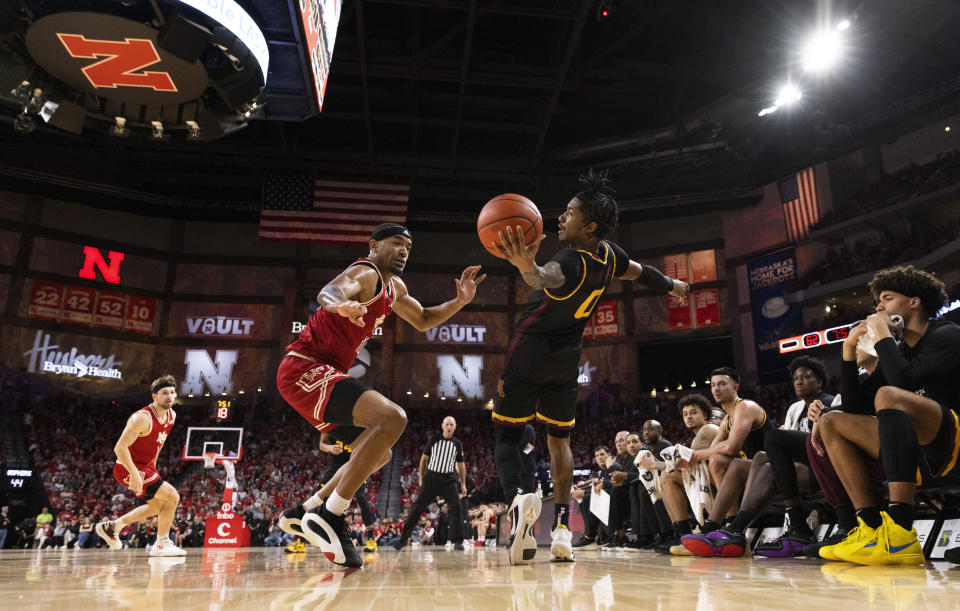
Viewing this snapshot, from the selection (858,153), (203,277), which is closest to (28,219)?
(203,277)

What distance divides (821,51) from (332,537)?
16.1 meters

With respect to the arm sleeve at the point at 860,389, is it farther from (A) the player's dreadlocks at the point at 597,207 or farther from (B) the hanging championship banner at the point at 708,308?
(B) the hanging championship banner at the point at 708,308

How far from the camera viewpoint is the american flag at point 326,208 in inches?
655

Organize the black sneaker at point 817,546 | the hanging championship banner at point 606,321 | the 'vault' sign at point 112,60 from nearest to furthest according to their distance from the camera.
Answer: the black sneaker at point 817,546
the 'vault' sign at point 112,60
the hanging championship banner at point 606,321

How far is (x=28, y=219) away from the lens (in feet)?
65.6

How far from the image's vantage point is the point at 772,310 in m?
19.4

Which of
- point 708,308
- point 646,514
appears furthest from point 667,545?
point 708,308

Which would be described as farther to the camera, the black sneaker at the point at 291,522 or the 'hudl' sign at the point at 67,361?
the 'hudl' sign at the point at 67,361

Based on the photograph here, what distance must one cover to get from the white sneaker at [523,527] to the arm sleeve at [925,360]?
1760 mm

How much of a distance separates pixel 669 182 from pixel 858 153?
540 centimetres

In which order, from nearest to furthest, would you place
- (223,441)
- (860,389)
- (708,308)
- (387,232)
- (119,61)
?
(860,389), (387,232), (119,61), (223,441), (708,308)

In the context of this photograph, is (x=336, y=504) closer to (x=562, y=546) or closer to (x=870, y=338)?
(x=562, y=546)

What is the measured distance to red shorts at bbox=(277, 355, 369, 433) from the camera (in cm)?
307

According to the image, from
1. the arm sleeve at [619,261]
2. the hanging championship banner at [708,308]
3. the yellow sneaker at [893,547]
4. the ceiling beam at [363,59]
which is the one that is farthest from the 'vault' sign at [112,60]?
the hanging championship banner at [708,308]
